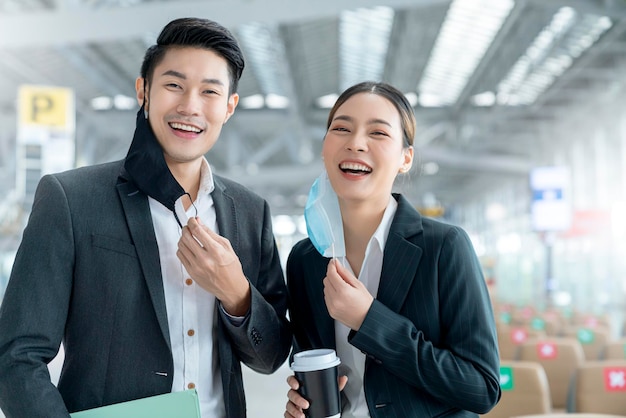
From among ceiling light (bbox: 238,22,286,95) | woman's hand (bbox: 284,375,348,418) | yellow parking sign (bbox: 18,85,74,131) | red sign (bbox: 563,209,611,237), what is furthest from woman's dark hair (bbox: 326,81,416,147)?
red sign (bbox: 563,209,611,237)

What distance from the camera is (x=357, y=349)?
6.30 feet

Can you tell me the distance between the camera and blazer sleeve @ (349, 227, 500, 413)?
174 cm

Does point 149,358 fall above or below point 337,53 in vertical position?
below

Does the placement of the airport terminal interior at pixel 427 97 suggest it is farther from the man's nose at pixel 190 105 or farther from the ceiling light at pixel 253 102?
the man's nose at pixel 190 105

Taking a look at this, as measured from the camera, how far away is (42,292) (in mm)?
1636

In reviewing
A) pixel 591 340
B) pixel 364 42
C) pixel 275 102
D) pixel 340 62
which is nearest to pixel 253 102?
pixel 275 102

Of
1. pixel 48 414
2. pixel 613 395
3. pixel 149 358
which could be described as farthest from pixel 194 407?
pixel 613 395

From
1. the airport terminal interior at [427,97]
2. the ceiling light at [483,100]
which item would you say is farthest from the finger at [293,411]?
the ceiling light at [483,100]

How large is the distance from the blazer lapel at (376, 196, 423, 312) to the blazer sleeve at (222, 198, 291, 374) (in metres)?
0.31

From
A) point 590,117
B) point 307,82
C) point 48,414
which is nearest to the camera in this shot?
point 48,414

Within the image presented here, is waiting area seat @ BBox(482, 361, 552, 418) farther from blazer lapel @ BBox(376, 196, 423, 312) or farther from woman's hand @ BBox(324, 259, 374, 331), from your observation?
woman's hand @ BBox(324, 259, 374, 331)

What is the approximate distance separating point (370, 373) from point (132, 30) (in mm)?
6790

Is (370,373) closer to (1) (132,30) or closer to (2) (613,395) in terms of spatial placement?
(2) (613,395)

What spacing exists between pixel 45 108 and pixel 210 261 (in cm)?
827
